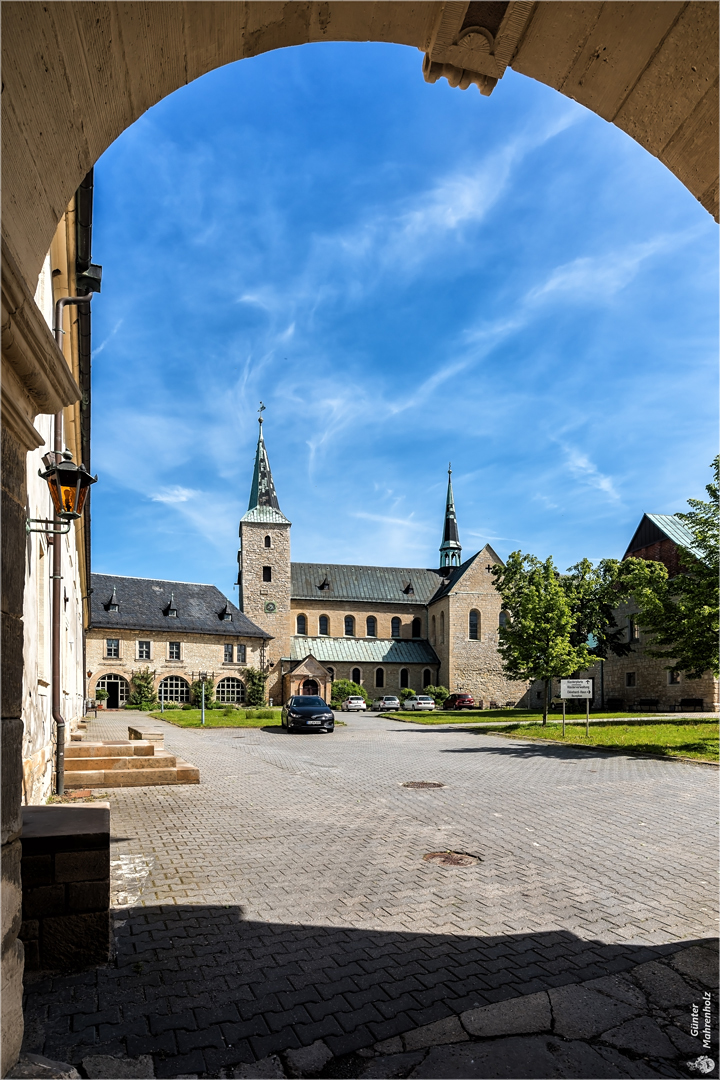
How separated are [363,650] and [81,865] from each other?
57.5 meters

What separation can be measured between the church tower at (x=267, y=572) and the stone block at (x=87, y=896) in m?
52.8

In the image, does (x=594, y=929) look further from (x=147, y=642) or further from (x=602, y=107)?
(x=147, y=642)

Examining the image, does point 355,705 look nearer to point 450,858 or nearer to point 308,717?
point 308,717

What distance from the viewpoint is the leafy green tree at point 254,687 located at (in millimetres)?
49562

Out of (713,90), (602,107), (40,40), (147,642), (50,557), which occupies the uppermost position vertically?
(602,107)

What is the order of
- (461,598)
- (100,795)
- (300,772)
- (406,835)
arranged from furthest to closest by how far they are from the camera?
(461,598) → (300,772) → (100,795) → (406,835)

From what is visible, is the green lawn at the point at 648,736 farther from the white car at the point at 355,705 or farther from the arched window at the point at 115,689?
the arched window at the point at 115,689

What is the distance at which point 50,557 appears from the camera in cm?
1042

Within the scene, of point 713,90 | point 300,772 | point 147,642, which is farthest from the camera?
point 147,642

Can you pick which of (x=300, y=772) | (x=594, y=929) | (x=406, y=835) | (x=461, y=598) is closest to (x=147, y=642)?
(x=461, y=598)

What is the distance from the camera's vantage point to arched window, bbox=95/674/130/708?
4541 cm

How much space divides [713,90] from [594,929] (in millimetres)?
5211

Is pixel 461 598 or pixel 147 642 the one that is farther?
pixel 461 598

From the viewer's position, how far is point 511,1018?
350 centimetres
